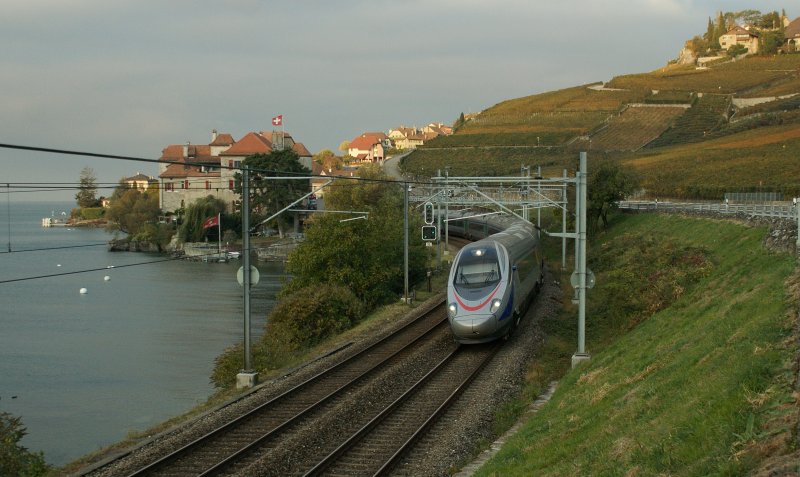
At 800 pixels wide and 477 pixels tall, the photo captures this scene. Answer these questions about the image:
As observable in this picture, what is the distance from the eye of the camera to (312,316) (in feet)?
112

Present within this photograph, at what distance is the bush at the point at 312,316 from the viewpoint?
33.3 m

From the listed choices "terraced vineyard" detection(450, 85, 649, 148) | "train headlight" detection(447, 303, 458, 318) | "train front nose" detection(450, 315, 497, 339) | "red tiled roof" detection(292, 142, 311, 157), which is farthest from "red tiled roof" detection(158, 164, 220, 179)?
"train front nose" detection(450, 315, 497, 339)

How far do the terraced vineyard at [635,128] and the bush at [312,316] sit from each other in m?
74.0

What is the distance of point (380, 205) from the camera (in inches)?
2191

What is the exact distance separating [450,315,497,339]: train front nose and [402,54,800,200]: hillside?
35.7 metres

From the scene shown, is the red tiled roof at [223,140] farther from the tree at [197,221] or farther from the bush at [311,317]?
the bush at [311,317]

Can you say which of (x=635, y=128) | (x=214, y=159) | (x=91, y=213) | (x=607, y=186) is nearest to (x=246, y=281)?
(x=607, y=186)

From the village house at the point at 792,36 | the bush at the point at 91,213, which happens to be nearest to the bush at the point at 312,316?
the bush at the point at 91,213

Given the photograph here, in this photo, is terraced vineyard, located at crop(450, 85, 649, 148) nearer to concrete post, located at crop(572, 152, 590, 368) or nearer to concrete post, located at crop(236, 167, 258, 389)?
concrete post, located at crop(572, 152, 590, 368)

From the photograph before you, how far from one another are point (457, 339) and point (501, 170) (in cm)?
7511

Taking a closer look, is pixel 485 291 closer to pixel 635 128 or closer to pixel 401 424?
pixel 401 424

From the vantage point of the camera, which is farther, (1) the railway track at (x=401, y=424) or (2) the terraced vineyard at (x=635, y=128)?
(2) the terraced vineyard at (x=635, y=128)

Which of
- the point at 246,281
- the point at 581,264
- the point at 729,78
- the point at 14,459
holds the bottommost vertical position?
the point at 14,459

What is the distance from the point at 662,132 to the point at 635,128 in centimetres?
494
